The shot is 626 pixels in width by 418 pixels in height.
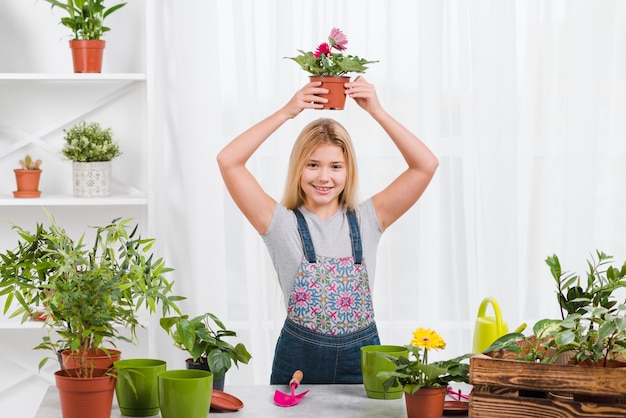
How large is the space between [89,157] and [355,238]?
116 centimetres

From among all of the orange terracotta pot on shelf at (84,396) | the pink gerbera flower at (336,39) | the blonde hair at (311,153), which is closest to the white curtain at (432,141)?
the blonde hair at (311,153)

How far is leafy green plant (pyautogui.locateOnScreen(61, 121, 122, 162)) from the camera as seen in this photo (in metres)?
3.18

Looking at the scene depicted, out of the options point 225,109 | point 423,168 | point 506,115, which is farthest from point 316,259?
point 506,115

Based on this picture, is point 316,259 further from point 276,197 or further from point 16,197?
point 16,197

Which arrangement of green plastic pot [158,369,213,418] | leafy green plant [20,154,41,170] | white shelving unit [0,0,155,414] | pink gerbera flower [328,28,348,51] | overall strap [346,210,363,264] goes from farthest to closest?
white shelving unit [0,0,155,414] → leafy green plant [20,154,41,170] → overall strap [346,210,363,264] → pink gerbera flower [328,28,348,51] → green plastic pot [158,369,213,418]

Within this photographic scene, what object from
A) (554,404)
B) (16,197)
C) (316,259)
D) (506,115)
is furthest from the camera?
(506,115)

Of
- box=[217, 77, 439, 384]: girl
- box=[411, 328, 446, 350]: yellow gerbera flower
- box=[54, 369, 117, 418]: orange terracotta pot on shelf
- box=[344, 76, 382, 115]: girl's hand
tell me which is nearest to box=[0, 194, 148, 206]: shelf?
box=[217, 77, 439, 384]: girl

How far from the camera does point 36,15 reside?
339 cm

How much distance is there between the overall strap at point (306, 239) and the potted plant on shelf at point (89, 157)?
0.96 metres

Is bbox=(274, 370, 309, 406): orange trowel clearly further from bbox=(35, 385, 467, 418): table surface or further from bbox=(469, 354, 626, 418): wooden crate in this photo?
bbox=(469, 354, 626, 418): wooden crate

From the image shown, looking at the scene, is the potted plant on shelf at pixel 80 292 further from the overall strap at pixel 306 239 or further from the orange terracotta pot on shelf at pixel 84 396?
the overall strap at pixel 306 239

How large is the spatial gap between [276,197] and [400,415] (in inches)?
66.1

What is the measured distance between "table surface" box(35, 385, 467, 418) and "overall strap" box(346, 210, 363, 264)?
62cm

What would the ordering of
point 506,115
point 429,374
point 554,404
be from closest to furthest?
point 554,404, point 429,374, point 506,115
